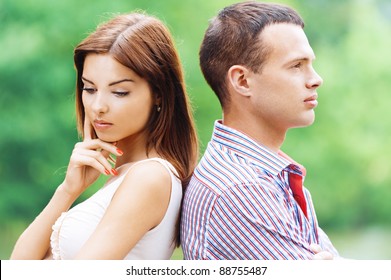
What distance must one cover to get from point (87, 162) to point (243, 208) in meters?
0.44

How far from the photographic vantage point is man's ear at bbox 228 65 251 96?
1656mm

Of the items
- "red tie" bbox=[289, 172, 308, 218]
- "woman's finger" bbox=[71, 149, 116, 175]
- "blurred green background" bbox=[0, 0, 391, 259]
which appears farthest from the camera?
"blurred green background" bbox=[0, 0, 391, 259]

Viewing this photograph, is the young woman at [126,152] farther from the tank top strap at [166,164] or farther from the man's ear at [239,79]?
the man's ear at [239,79]

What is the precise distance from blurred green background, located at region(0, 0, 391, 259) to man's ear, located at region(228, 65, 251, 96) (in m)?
5.71

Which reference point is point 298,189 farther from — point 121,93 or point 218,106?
point 218,106

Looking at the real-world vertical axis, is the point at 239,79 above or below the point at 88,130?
above

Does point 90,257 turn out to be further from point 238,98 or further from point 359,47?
point 359,47

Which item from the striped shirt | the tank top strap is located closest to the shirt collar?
the striped shirt

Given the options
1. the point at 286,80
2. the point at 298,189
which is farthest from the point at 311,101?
the point at 298,189

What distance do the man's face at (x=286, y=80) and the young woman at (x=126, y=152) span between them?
0.24 meters

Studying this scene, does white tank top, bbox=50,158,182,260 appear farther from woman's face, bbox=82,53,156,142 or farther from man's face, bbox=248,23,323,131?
man's face, bbox=248,23,323,131

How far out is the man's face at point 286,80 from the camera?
5.32 feet

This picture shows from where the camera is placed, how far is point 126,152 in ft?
5.99

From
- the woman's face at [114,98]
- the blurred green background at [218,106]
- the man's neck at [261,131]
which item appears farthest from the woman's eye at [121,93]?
the blurred green background at [218,106]
